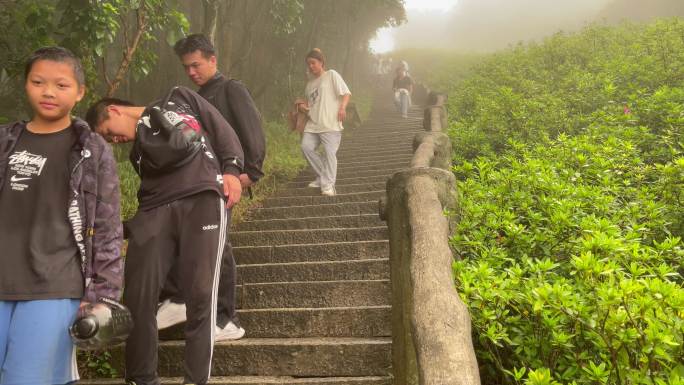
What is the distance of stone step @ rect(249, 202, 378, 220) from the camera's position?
20.6 feet

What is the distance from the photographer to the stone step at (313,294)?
13.2 ft

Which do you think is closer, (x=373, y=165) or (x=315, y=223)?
(x=315, y=223)

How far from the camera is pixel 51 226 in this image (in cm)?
204

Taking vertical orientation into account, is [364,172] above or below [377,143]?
below

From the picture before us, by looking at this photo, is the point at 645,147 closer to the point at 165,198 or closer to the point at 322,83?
the point at 322,83

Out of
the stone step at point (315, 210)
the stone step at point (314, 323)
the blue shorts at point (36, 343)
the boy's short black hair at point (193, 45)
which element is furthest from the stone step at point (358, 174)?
the blue shorts at point (36, 343)

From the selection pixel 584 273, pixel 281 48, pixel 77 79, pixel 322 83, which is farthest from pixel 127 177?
pixel 281 48

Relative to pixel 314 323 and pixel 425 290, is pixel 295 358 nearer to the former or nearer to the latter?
pixel 314 323

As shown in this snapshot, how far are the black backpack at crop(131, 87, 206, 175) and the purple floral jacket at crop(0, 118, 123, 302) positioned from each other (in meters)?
0.60

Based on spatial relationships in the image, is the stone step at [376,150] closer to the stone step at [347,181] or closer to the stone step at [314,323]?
the stone step at [347,181]

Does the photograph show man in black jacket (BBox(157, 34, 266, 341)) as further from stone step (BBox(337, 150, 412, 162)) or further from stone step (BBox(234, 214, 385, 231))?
stone step (BBox(337, 150, 412, 162))

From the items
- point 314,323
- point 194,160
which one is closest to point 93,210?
point 194,160

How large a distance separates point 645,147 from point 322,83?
3594 millimetres

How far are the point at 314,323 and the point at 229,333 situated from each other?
1.80 ft
